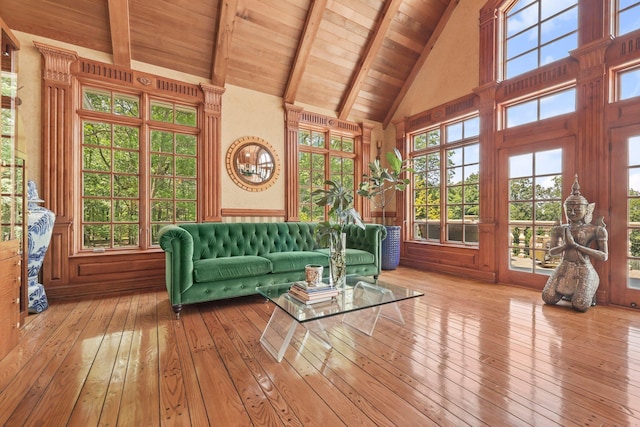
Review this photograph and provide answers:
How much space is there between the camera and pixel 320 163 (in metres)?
5.33

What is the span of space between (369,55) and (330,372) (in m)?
4.66

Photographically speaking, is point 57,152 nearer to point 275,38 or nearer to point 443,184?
point 275,38

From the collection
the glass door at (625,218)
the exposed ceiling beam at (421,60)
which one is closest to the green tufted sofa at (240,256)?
the glass door at (625,218)

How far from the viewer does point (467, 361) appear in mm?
1840

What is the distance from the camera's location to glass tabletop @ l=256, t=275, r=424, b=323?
1.79 m

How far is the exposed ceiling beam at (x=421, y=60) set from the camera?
4680 millimetres

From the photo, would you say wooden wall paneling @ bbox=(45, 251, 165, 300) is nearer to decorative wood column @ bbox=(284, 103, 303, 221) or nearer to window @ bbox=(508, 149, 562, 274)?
decorative wood column @ bbox=(284, 103, 303, 221)

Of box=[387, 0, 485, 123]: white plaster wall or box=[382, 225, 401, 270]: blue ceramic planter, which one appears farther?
box=[382, 225, 401, 270]: blue ceramic planter

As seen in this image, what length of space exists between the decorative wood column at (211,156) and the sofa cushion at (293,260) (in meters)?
1.38

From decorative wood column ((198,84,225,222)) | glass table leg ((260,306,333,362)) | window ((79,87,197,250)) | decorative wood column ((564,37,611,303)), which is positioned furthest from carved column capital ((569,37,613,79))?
window ((79,87,197,250))

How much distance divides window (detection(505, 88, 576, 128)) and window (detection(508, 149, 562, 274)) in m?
0.47

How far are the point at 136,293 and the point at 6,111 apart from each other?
222 centimetres

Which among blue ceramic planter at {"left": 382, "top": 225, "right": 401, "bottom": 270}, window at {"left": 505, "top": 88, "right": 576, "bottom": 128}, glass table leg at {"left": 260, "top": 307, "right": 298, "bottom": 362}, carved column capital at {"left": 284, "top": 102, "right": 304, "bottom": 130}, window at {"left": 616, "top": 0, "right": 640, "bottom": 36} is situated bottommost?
glass table leg at {"left": 260, "top": 307, "right": 298, "bottom": 362}

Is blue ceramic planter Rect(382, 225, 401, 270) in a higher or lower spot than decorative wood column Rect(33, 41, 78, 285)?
lower
